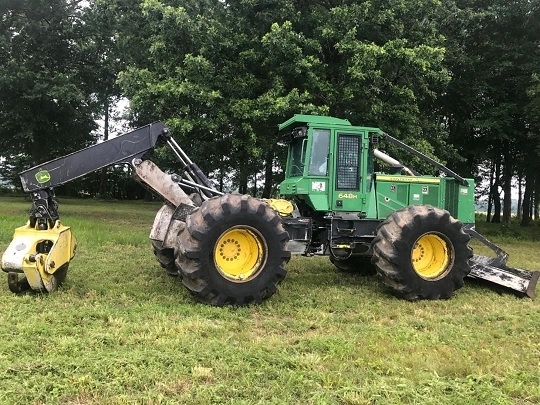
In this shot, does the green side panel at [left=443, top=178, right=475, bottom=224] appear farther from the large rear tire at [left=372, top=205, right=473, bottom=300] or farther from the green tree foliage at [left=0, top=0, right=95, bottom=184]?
the green tree foliage at [left=0, top=0, right=95, bottom=184]

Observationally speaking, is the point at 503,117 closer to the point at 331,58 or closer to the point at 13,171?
the point at 331,58

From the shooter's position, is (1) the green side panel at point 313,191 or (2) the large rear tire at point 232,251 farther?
(1) the green side panel at point 313,191

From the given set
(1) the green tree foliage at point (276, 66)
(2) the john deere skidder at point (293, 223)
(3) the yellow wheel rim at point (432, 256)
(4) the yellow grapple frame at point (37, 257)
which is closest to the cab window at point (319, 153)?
(2) the john deere skidder at point (293, 223)

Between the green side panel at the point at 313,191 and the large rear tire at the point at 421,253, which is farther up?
the green side panel at the point at 313,191

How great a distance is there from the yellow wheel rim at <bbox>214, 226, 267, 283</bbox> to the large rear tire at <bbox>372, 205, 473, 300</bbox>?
1.82m

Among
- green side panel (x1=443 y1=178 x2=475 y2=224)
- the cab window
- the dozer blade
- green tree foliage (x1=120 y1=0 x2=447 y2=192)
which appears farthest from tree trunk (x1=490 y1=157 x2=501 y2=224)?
the cab window

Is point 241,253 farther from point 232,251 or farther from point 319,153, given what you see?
point 319,153

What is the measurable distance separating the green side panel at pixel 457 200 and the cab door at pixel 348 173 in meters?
1.94

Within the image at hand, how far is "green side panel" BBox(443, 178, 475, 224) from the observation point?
934cm

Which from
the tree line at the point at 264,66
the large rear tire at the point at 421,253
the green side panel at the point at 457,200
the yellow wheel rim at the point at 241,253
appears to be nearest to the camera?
the yellow wheel rim at the point at 241,253

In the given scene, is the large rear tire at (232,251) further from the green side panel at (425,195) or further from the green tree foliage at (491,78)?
the green tree foliage at (491,78)

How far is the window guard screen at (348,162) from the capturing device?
8.23 m

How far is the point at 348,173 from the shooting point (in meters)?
8.28

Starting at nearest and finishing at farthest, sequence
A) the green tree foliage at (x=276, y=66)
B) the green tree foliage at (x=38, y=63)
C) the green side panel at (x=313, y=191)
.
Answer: the green side panel at (x=313, y=191) → the green tree foliage at (x=276, y=66) → the green tree foliage at (x=38, y=63)
